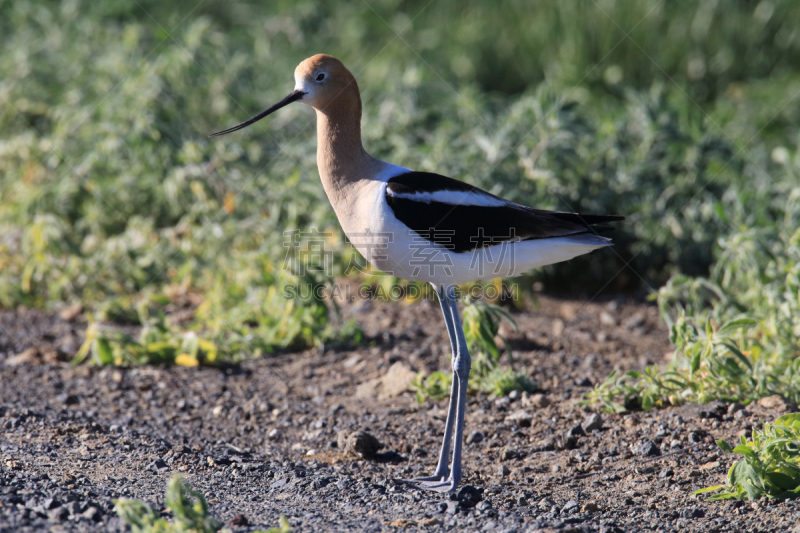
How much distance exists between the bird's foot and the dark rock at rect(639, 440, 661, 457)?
0.81 metres

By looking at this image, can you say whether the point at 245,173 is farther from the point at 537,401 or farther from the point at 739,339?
the point at 739,339

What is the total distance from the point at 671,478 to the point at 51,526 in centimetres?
226

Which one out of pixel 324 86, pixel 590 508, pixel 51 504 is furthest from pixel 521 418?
pixel 51 504

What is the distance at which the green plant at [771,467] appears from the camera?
2.84m

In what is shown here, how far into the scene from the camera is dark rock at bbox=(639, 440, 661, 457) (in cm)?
345

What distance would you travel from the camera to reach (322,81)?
3684 mm

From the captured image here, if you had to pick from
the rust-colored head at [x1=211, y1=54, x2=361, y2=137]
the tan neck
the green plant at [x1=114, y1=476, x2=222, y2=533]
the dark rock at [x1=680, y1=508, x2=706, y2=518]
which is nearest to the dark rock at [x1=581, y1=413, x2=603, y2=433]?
the dark rock at [x1=680, y1=508, x2=706, y2=518]

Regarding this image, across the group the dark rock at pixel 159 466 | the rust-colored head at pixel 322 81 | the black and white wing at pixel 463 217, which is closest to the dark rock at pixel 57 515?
the dark rock at pixel 159 466

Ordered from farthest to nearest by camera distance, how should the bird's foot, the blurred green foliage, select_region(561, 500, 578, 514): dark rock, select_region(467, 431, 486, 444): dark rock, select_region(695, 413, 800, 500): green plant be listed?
the blurred green foliage, select_region(467, 431, 486, 444): dark rock, the bird's foot, select_region(561, 500, 578, 514): dark rock, select_region(695, 413, 800, 500): green plant

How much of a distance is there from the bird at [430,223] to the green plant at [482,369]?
25cm

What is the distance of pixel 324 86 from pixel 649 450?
2131mm

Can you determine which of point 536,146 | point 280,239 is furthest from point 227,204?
point 536,146

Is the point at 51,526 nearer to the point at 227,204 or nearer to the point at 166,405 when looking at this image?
the point at 166,405

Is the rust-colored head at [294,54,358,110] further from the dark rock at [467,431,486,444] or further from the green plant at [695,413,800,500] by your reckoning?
the green plant at [695,413,800,500]
